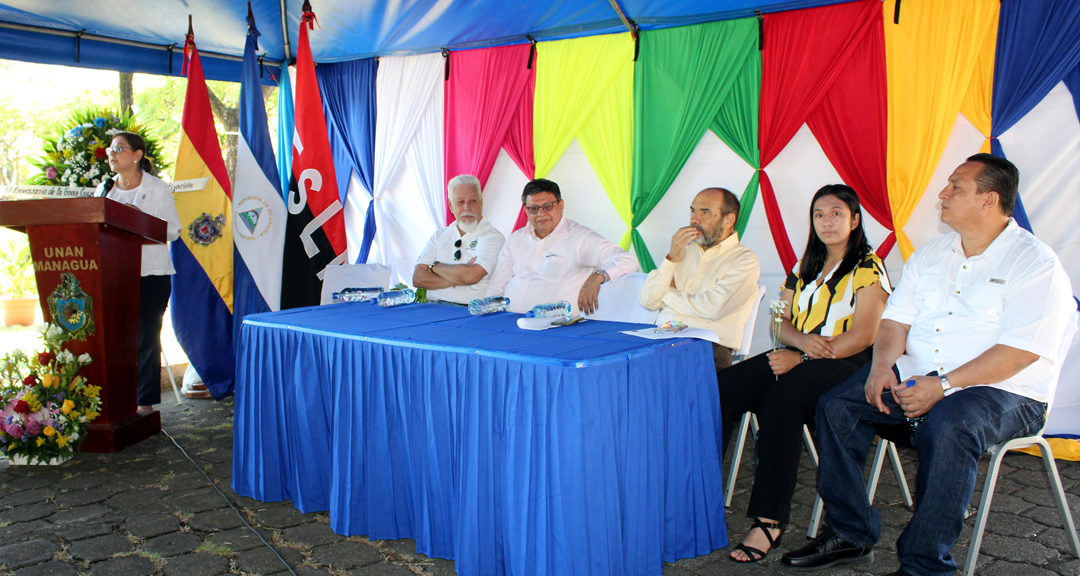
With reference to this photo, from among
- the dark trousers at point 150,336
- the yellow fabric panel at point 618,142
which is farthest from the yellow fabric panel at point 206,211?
the yellow fabric panel at point 618,142

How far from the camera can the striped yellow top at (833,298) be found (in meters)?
2.42

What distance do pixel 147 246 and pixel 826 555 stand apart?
12.3 feet

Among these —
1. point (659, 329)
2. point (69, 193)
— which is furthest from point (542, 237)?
point (69, 193)

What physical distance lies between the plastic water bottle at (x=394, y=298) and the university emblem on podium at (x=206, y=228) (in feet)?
6.51

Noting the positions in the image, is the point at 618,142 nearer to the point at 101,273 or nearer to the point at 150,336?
the point at 101,273

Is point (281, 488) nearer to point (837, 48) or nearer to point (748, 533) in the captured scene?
point (748, 533)

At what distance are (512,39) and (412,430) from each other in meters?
3.23

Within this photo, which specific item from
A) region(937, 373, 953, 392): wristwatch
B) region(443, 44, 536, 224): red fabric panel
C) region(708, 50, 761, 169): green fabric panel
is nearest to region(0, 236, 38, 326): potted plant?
region(443, 44, 536, 224): red fabric panel

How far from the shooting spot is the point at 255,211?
456cm

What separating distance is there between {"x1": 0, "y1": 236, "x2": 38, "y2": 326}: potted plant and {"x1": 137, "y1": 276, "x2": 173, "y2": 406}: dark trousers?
18.9 feet

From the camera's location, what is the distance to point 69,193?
368 cm

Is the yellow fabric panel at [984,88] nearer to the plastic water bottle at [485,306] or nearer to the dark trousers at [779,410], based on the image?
the dark trousers at [779,410]

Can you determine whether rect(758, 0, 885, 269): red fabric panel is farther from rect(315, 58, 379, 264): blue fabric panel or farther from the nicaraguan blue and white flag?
the nicaraguan blue and white flag

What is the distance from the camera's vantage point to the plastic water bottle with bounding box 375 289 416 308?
3004 mm
